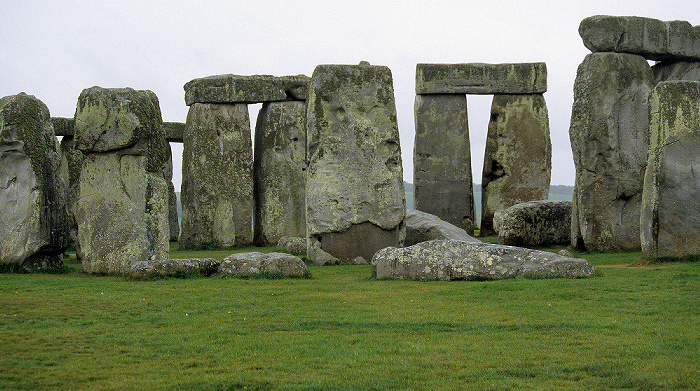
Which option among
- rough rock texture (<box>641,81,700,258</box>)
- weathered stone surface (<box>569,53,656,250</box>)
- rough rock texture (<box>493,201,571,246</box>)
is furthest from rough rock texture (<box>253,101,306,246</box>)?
rough rock texture (<box>641,81,700,258</box>)

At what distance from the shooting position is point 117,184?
472 inches

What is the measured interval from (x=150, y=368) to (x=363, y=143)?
867 cm

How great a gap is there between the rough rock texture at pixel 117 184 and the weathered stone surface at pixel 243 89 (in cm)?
836

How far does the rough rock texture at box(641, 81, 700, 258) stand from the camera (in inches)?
475

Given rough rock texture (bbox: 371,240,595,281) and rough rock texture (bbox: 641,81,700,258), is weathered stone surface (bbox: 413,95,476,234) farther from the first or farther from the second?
rough rock texture (bbox: 371,240,595,281)

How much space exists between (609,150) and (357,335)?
10.1 m

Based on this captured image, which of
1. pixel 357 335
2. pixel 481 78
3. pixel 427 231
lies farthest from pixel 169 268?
pixel 481 78

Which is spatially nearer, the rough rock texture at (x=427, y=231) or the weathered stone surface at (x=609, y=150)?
the rough rock texture at (x=427, y=231)

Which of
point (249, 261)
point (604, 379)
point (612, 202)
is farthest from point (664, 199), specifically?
point (604, 379)

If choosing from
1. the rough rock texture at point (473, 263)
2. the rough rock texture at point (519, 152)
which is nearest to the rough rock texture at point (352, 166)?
the rough rock texture at point (473, 263)

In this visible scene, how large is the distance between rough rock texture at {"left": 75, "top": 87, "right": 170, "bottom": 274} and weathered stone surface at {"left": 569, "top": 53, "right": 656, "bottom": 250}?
793 centimetres

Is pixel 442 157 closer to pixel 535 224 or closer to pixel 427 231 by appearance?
pixel 535 224

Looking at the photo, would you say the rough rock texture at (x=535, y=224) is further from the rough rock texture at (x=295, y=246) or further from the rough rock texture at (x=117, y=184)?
the rough rock texture at (x=117, y=184)

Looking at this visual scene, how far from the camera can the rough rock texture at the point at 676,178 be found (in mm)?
12062
